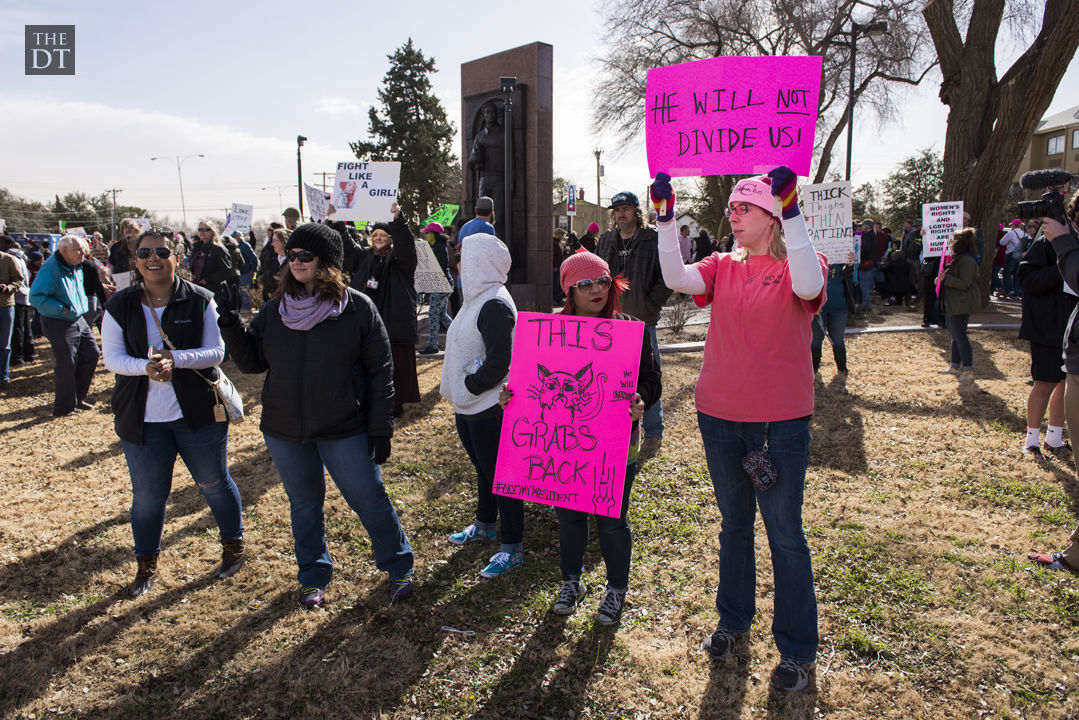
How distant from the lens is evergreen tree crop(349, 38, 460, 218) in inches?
1731

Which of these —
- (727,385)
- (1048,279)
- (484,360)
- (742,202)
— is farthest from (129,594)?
(1048,279)

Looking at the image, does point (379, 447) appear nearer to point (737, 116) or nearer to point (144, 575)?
point (144, 575)

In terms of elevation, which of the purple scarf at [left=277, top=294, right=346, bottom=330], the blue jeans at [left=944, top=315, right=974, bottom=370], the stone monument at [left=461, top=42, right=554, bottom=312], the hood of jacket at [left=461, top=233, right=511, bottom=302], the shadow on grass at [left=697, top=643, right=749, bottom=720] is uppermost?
the stone monument at [left=461, top=42, right=554, bottom=312]

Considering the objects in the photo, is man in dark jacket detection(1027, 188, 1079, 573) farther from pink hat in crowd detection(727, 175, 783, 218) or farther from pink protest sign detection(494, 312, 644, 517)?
pink protest sign detection(494, 312, 644, 517)

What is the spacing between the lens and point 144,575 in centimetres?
374

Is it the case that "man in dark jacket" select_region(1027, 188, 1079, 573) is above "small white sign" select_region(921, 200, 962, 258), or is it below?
below

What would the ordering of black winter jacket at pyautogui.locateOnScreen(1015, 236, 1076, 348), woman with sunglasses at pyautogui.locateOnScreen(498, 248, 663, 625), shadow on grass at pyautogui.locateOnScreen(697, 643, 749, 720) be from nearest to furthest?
1. shadow on grass at pyautogui.locateOnScreen(697, 643, 749, 720)
2. woman with sunglasses at pyautogui.locateOnScreen(498, 248, 663, 625)
3. black winter jacket at pyautogui.locateOnScreen(1015, 236, 1076, 348)

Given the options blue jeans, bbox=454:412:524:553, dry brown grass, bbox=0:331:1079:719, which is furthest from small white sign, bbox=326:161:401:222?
blue jeans, bbox=454:412:524:553

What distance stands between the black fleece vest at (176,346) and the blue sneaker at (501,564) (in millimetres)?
1681

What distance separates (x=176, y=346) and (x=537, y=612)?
2290 millimetres

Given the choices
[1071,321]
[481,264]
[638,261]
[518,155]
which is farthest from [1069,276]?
[518,155]

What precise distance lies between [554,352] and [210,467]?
198 cm

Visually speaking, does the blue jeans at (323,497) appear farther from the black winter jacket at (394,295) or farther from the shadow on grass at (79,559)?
the black winter jacket at (394,295)

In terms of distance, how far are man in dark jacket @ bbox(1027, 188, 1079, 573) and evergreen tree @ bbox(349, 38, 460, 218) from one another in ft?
139
